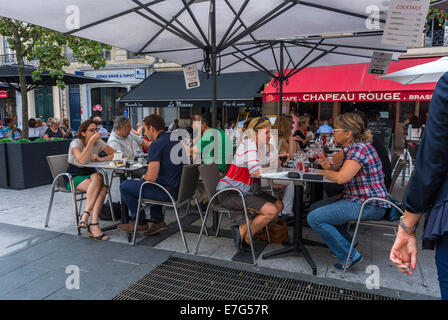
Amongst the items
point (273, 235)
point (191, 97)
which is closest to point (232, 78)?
point (191, 97)

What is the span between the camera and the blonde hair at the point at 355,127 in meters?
3.48

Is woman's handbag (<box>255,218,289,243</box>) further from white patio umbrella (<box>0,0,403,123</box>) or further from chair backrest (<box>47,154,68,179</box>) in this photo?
chair backrest (<box>47,154,68,179</box>)

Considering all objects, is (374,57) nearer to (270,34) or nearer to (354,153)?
(270,34)

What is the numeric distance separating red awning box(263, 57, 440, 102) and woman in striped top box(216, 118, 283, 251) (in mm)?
5099

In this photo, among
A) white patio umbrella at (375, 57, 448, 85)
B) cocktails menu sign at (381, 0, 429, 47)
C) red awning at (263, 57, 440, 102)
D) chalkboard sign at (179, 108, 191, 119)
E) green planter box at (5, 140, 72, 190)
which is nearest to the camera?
cocktails menu sign at (381, 0, 429, 47)

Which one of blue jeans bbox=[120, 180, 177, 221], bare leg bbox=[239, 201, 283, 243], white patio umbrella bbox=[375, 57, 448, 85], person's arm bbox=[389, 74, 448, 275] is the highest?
white patio umbrella bbox=[375, 57, 448, 85]

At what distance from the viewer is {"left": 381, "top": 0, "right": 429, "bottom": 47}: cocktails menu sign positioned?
3596 mm

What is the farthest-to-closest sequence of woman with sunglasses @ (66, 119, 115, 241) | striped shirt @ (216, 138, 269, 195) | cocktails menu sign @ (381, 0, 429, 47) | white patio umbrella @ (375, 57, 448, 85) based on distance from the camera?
white patio umbrella @ (375, 57, 448, 85) → woman with sunglasses @ (66, 119, 115, 241) → striped shirt @ (216, 138, 269, 195) → cocktails menu sign @ (381, 0, 429, 47)

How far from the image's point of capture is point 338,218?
3.32 m

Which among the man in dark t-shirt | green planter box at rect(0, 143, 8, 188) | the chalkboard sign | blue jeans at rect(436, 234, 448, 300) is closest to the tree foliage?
green planter box at rect(0, 143, 8, 188)

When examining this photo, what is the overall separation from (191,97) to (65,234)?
27.3ft

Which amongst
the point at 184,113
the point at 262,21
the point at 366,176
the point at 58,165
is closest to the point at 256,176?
the point at 366,176

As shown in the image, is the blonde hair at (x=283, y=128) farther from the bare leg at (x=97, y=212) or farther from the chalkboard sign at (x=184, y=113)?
the chalkboard sign at (x=184, y=113)

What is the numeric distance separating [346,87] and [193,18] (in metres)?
7.40
